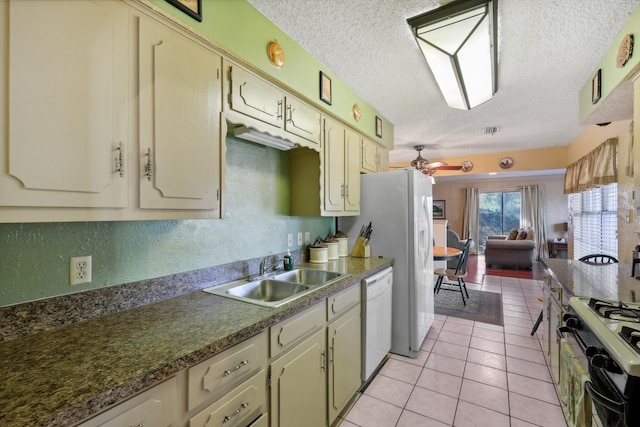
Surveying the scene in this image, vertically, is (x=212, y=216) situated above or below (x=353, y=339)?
above

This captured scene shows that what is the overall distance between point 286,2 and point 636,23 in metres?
2.06

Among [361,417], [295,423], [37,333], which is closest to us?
[37,333]

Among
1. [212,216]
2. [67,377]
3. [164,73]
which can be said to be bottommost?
[67,377]

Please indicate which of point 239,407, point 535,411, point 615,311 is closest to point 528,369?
point 535,411

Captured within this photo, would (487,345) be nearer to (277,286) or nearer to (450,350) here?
(450,350)

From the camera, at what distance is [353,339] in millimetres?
1951

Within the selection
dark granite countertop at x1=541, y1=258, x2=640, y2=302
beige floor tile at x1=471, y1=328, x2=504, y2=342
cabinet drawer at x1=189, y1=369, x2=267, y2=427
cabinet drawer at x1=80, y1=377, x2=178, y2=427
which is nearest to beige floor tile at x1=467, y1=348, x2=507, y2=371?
beige floor tile at x1=471, y1=328, x2=504, y2=342

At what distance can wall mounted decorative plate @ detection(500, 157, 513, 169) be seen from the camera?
209 inches

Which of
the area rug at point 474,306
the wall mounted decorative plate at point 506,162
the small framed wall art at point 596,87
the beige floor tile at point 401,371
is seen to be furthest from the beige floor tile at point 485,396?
the wall mounted decorative plate at point 506,162

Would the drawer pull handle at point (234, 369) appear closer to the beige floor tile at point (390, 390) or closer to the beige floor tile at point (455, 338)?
the beige floor tile at point (390, 390)

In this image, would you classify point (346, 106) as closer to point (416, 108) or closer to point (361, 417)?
point (416, 108)

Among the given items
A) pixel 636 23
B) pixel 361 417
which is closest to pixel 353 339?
pixel 361 417

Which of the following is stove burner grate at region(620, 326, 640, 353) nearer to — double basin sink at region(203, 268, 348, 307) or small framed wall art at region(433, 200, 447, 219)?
double basin sink at region(203, 268, 348, 307)

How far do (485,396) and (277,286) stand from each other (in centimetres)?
172
